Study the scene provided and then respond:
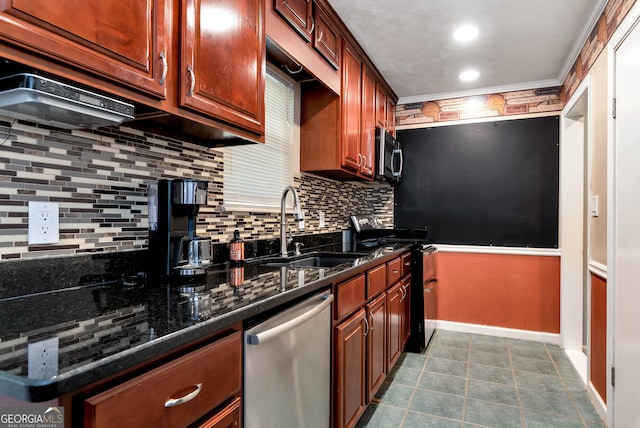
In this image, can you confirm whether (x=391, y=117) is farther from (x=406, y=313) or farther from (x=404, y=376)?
(x=404, y=376)

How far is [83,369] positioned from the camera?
0.57m

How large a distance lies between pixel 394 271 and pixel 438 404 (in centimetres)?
85

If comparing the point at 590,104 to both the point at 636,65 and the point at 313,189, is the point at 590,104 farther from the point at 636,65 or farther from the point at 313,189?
the point at 313,189

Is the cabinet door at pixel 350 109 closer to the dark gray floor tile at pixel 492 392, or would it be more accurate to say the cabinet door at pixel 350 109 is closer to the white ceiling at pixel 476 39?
the white ceiling at pixel 476 39

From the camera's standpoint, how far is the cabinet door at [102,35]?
78 cm

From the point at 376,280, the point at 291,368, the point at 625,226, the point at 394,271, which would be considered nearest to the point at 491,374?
the point at 394,271

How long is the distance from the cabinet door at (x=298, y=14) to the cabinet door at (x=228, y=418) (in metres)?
1.63

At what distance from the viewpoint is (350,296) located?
5.70 feet

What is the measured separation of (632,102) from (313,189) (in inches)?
74.9

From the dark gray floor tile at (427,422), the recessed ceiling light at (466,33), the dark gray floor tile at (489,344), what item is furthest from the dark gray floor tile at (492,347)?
the recessed ceiling light at (466,33)

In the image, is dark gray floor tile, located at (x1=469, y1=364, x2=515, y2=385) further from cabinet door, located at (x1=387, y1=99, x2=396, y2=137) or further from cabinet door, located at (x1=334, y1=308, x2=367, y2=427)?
cabinet door, located at (x1=387, y1=99, x2=396, y2=137)

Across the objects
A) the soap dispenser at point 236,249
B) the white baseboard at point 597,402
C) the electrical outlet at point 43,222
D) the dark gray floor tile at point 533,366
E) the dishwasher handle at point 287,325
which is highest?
the electrical outlet at point 43,222

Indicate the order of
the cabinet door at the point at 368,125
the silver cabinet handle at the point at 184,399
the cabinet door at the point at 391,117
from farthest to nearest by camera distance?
the cabinet door at the point at 391,117
the cabinet door at the point at 368,125
the silver cabinet handle at the point at 184,399

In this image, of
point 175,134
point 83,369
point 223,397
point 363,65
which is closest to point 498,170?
point 363,65
